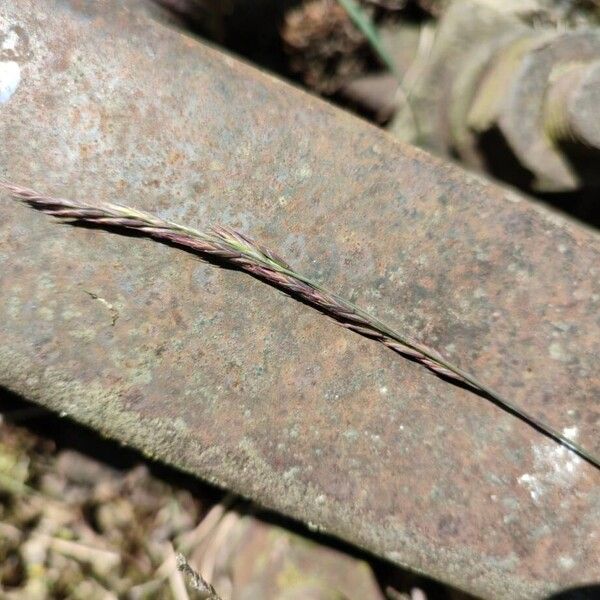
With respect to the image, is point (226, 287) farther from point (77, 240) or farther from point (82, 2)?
point (82, 2)

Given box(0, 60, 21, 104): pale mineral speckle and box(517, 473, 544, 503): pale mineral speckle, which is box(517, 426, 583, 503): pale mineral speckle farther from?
box(0, 60, 21, 104): pale mineral speckle

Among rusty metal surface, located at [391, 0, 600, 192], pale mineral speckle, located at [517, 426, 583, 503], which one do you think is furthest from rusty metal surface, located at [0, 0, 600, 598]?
rusty metal surface, located at [391, 0, 600, 192]

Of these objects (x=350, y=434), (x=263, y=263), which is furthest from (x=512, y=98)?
(x=350, y=434)

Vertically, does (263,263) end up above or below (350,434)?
A: above

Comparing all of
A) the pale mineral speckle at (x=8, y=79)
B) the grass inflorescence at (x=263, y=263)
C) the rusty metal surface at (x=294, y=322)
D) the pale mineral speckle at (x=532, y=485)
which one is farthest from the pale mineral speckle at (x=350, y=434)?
the pale mineral speckle at (x=8, y=79)

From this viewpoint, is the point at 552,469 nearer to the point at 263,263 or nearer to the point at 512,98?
the point at 263,263

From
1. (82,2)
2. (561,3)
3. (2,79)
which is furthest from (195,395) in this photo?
(561,3)

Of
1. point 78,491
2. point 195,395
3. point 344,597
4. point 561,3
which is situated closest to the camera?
point 195,395
